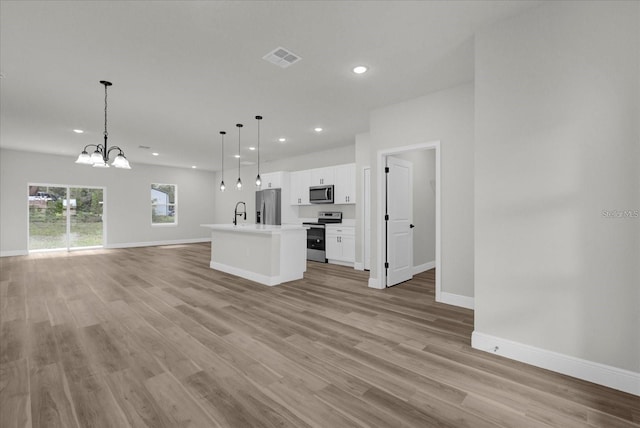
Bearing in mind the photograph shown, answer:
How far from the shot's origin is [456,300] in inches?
147

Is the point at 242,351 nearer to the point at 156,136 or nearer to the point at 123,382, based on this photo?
the point at 123,382

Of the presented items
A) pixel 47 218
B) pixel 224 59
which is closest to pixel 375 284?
pixel 224 59

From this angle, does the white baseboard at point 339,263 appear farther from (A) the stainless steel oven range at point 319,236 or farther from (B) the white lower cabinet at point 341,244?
(A) the stainless steel oven range at point 319,236

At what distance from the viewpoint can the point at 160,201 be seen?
10.5m

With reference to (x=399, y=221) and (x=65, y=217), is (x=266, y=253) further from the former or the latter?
(x=65, y=217)

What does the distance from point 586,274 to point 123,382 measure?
133 inches

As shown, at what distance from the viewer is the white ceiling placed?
2.36 m

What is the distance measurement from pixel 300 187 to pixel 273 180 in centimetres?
97

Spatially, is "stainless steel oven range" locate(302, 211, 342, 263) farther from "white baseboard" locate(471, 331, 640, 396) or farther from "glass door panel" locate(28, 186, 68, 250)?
"glass door panel" locate(28, 186, 68, 250)

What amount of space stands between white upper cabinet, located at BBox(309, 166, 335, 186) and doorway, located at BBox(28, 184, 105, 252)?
6950 mm

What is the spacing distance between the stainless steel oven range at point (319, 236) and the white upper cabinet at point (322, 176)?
2.56ft

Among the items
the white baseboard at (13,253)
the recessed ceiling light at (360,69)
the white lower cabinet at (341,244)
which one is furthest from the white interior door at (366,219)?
the white baseboard at (13,253)

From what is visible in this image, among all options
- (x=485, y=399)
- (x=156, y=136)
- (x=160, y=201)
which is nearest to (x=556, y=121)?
(x=485, y=399)

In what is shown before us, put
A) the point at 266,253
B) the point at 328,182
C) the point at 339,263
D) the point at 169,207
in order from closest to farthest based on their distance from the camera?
the point at 266,253 < the point at 339,263 < the point at 328,182 < the point at 169,207
